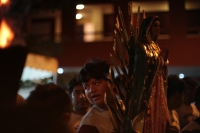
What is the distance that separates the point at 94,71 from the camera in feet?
9.71

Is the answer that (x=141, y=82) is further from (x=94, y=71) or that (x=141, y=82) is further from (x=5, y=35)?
(x=5, y=35)

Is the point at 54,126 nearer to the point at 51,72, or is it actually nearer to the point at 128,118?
the point at 128,118

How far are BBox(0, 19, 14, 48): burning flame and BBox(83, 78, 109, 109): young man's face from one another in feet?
4.87

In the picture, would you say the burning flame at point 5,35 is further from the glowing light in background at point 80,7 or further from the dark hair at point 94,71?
the glowing light in background at point 80,7

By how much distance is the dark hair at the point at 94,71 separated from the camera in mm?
2945

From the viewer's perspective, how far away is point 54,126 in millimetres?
1124

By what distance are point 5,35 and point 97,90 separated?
1618 mm

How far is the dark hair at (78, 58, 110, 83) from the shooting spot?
2945mm

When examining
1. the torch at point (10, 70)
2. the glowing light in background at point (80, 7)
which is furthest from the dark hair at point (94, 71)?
the glowing light in background at point (80, 7)

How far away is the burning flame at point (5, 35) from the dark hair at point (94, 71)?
1509mm

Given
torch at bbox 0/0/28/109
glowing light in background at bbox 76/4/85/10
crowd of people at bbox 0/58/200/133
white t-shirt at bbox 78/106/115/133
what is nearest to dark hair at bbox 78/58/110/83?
crowd of people at bbox 0/58/200/133

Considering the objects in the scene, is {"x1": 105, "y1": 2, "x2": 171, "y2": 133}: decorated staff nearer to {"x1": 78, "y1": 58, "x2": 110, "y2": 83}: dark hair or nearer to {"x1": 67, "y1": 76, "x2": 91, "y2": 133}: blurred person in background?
{"x1": 78, "y1": 58, "x2": 110, "y2": 83}: dark hair

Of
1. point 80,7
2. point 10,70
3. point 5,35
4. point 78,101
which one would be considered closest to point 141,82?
point 5,35

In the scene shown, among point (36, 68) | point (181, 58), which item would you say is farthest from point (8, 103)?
point (181, 58)
